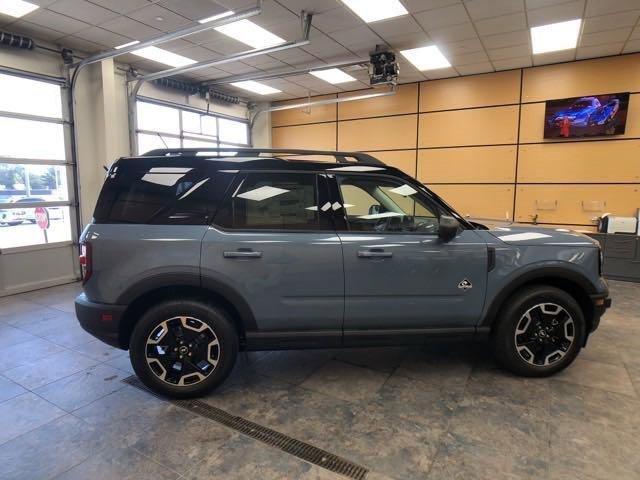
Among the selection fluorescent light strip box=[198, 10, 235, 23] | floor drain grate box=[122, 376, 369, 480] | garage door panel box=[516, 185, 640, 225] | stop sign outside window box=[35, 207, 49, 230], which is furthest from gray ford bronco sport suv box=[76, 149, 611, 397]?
→ garage door panel box=[516, 185, 640, 225]

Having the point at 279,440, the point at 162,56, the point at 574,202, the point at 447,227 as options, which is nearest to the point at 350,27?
the point at 162,56

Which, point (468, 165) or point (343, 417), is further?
point (468, 165)

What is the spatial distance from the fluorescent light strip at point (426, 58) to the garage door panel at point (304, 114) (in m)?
2.56

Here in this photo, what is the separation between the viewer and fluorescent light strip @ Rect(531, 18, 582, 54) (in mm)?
5148

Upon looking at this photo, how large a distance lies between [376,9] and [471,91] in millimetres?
3479

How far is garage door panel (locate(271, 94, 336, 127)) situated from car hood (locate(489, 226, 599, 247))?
6.79 meters

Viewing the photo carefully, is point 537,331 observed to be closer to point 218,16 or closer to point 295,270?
point 295,270

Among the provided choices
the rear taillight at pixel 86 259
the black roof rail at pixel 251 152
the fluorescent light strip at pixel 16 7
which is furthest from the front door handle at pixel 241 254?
the fluorescent light strip at pixel 16 7

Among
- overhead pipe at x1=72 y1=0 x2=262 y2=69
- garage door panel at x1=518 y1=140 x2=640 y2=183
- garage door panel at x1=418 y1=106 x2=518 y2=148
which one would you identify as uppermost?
overhead pipe at x1=72 y1=0 x2=262 y2=69

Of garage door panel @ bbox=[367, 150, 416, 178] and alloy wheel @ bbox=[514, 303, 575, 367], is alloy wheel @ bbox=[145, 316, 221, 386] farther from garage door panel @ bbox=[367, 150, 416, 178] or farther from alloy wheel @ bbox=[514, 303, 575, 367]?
garage door panel @ bbox=[367, 150, 416, 178]

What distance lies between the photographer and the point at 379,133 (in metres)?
8.45

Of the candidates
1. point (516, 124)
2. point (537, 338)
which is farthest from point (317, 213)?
point (516, 124)

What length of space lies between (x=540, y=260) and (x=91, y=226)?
3.06m

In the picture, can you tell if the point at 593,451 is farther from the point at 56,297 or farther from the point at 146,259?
the point at 56,297
